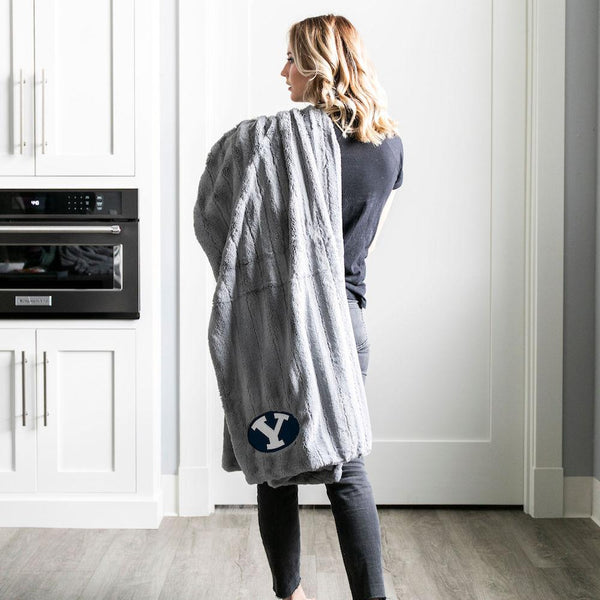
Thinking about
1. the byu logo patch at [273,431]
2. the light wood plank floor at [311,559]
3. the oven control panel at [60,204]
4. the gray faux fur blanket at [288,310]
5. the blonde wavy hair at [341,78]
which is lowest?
the light wood plank floor at [311,559]

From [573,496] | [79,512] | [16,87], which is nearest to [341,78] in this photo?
[16,87]

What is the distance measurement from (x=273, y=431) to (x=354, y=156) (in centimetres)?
52

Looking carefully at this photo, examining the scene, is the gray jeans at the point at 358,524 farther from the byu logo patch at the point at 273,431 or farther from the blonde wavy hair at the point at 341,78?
the blonde wavy hair at the point at 341,78

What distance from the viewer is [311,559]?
222 cm

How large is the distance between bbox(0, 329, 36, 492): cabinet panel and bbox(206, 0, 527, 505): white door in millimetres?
589

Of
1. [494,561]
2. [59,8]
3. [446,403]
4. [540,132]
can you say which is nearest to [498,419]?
[446,403]

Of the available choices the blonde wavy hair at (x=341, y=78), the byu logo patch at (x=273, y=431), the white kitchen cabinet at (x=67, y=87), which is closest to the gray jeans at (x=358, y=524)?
the byu logo patch at (x=273, y=431)

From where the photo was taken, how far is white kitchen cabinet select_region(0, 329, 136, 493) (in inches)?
97.0

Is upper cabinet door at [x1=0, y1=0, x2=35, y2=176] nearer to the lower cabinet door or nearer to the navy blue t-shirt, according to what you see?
the lower cabinet door

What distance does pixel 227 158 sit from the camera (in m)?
1.51

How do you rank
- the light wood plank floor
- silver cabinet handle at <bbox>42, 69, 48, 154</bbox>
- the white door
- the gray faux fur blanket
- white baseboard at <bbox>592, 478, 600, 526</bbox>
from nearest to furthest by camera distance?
the gray faux fur blanket, the light wood plank floor, silver cabinet handle at <bbox>42, 69, 48, 154</bbox>, white baseboard at <bbox>592, 478, 600, 526</bbox>, the white door

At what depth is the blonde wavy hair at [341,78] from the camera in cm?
150

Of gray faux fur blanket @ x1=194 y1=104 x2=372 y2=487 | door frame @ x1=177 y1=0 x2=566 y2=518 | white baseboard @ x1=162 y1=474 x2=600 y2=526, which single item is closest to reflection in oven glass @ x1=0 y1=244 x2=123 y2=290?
door frame @ x1=177 y1=0 x2=566 y2=518

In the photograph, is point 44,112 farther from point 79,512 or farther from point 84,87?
point 79,512
